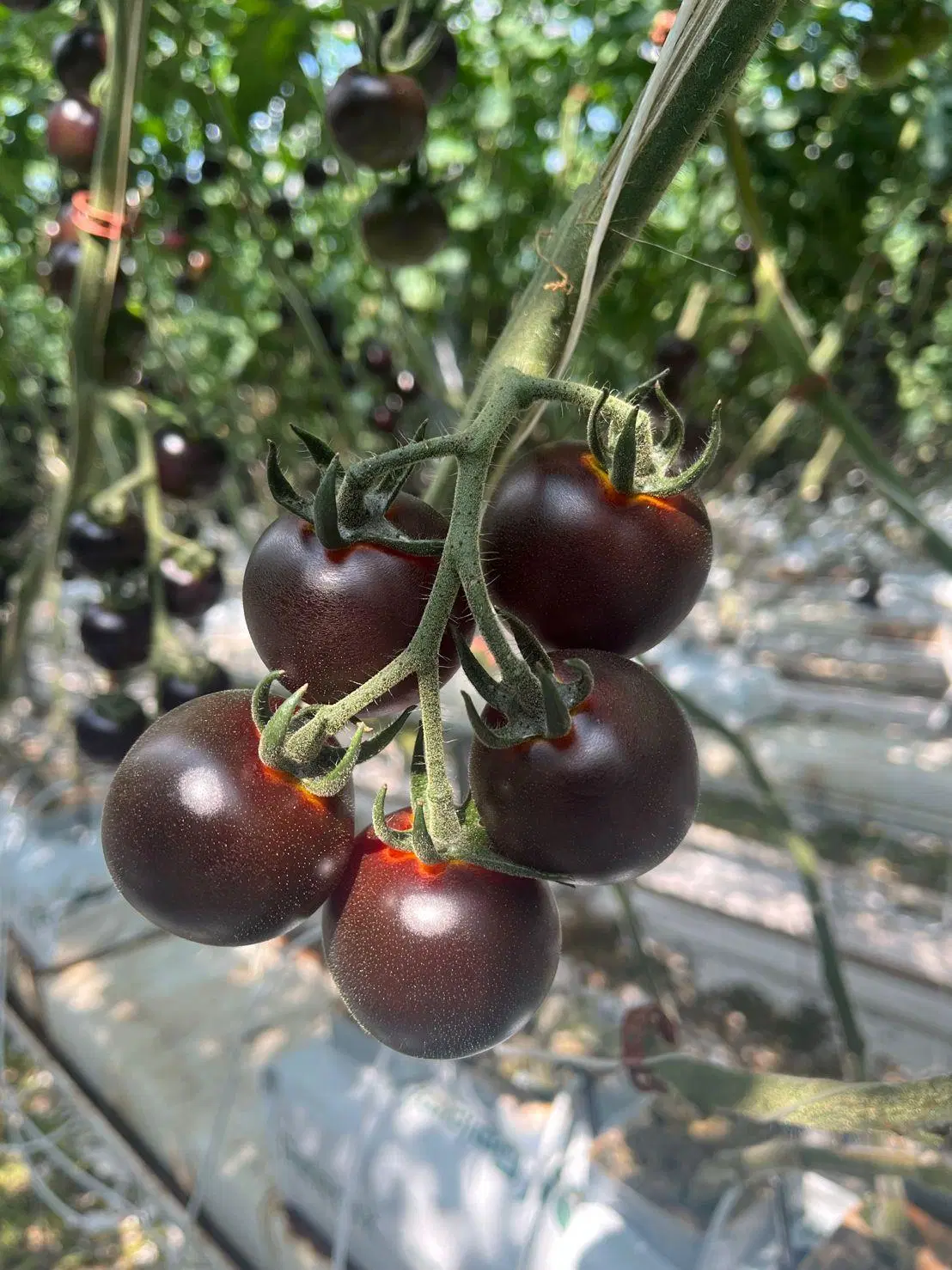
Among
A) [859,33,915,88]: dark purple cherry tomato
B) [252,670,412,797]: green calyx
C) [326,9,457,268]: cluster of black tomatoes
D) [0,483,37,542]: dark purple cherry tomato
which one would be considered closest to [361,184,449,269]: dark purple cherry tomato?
[326,9,457,268]: cluster of black tomatoes

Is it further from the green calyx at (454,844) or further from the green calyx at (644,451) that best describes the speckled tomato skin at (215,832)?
the green calyx at (644,451)

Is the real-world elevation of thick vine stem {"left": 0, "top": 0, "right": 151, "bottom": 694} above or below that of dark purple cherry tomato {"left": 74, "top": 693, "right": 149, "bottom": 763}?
above

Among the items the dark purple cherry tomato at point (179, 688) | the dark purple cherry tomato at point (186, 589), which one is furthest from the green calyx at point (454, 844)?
the dark purple cherry tomato at point (186, 589)

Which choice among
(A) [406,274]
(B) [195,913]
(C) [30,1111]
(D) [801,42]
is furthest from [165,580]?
(A) [406,274]

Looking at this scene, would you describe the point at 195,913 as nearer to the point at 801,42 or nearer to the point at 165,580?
the point at 165,580

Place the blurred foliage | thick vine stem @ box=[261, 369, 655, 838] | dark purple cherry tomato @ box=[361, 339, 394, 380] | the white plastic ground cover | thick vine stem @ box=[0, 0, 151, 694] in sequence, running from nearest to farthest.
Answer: thick vine stem @ box=[261, 369, 655, 838] → thick vine stem @ box=[0, 0, 151, 694] → the white plastic ground cover → the blurred foliage → dark purple cherry tomato @ box=[361, 339, 394, 380]

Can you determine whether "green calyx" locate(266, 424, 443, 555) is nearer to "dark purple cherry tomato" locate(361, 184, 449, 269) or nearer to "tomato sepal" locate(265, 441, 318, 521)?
"tomato sepal" locate(265, 441, 318, 521)
